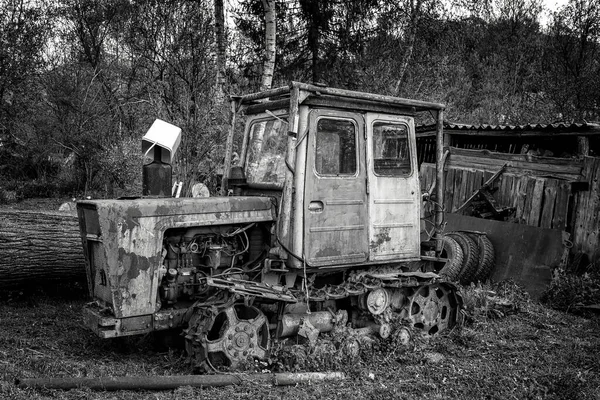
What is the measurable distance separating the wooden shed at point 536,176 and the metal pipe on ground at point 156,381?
227 inches

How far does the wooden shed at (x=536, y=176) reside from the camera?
919cm

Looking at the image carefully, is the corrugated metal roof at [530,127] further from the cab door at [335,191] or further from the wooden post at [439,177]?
the cab door at [335,191]

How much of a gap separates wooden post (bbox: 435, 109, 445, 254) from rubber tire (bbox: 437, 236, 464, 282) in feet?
8.80

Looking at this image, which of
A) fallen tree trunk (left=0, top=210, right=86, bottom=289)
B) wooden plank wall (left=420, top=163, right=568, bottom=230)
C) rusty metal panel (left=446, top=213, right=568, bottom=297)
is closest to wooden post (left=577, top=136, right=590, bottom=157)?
wooden plank wall (left=420, top=163, right=568, bottom=230)

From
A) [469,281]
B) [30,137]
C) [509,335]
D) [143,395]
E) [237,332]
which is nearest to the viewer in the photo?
[143,395]

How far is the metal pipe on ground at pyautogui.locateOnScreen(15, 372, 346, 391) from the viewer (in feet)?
14.4

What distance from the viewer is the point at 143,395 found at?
443 centimetres

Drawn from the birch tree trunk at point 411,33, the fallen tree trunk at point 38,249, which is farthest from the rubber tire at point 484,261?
the birch tree trunk at point 411,33

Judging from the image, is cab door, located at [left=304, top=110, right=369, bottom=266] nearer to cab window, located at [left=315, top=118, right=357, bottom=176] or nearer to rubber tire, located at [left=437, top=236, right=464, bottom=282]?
cab window, located at [left=315, top=118, right=357, bottom=176]

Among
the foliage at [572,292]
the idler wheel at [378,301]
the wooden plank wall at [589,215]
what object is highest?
the wooden plank wall at [589,215]

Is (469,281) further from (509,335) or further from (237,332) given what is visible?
(237,332)

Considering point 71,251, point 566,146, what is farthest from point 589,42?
point 71,251

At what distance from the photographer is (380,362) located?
18.2ft

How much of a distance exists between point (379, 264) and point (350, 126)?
1550 millimetres
